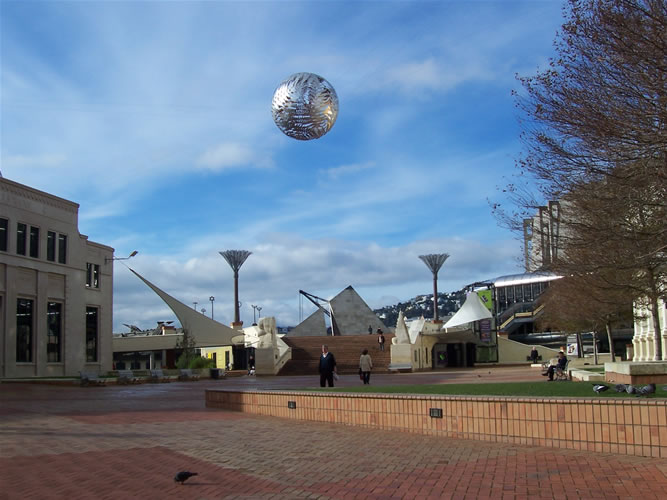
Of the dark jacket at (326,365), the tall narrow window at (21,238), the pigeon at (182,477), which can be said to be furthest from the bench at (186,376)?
the pigeon at (182,477)

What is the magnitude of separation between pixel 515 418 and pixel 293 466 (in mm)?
3054

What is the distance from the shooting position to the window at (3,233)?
3272 cm

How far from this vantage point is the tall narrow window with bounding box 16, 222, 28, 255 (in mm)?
33844

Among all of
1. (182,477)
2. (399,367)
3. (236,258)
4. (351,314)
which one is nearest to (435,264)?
(351,314)

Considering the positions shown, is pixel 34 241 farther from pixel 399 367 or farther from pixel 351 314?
pixel 351 314

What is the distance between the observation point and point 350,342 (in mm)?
46094

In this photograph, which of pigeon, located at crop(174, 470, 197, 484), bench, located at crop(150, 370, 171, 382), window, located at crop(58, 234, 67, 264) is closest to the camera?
pigeon, located at crop(174, 470, 197, 484)

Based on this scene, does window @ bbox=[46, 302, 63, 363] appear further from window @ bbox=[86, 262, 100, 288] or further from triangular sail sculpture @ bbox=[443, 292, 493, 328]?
triangular sail sculpture @ bbox=[443, 292, 493, 328]

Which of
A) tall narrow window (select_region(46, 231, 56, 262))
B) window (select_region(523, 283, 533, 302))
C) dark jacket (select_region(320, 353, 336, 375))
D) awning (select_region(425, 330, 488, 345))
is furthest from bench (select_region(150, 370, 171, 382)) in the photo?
window (select_region(523, 283, 533, 302))

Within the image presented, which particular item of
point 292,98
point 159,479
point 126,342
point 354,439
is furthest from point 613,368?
point 126,342

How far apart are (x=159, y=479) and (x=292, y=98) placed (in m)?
7.29

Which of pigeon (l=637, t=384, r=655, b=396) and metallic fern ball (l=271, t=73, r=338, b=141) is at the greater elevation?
metallic fern ball (l=271, t=73, r=338, b=141)

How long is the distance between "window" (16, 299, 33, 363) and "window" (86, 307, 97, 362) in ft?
21.0

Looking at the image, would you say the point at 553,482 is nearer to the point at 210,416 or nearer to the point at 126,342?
the point at 210,416
